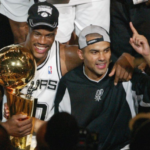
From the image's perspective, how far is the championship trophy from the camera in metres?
3.04

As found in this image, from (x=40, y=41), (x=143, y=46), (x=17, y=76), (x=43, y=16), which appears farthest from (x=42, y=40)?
(x=143, y=46)

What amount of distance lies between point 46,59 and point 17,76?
792 mm

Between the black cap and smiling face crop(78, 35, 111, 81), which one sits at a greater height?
the black cap

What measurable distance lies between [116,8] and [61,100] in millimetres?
1175

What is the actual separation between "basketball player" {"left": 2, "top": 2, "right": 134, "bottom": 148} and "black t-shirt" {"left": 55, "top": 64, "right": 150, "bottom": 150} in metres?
0.18

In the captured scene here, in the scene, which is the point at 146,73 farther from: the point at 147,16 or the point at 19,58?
the point at 19,58

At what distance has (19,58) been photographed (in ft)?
10.2

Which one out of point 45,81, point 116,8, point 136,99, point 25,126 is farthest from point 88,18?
point 25,126

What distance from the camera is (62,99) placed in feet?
11.8

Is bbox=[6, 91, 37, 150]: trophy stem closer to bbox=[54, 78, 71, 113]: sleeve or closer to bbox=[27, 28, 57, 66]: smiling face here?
bbox=[54, 78, 71, 113]: sleeve

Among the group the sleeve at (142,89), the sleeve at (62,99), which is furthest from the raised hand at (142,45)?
the sleeve at (62,99)

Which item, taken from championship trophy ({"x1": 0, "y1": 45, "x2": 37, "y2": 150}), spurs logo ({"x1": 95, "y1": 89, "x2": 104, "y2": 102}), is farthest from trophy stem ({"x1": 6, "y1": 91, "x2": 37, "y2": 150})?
spurs logo ({"x1": 95, "y1": 89, "x2": 104, "y2": 102})

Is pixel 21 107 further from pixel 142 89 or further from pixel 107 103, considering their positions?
pixel 142 89

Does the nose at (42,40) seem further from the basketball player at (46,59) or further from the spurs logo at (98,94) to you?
the spurs logo at (98,94)
